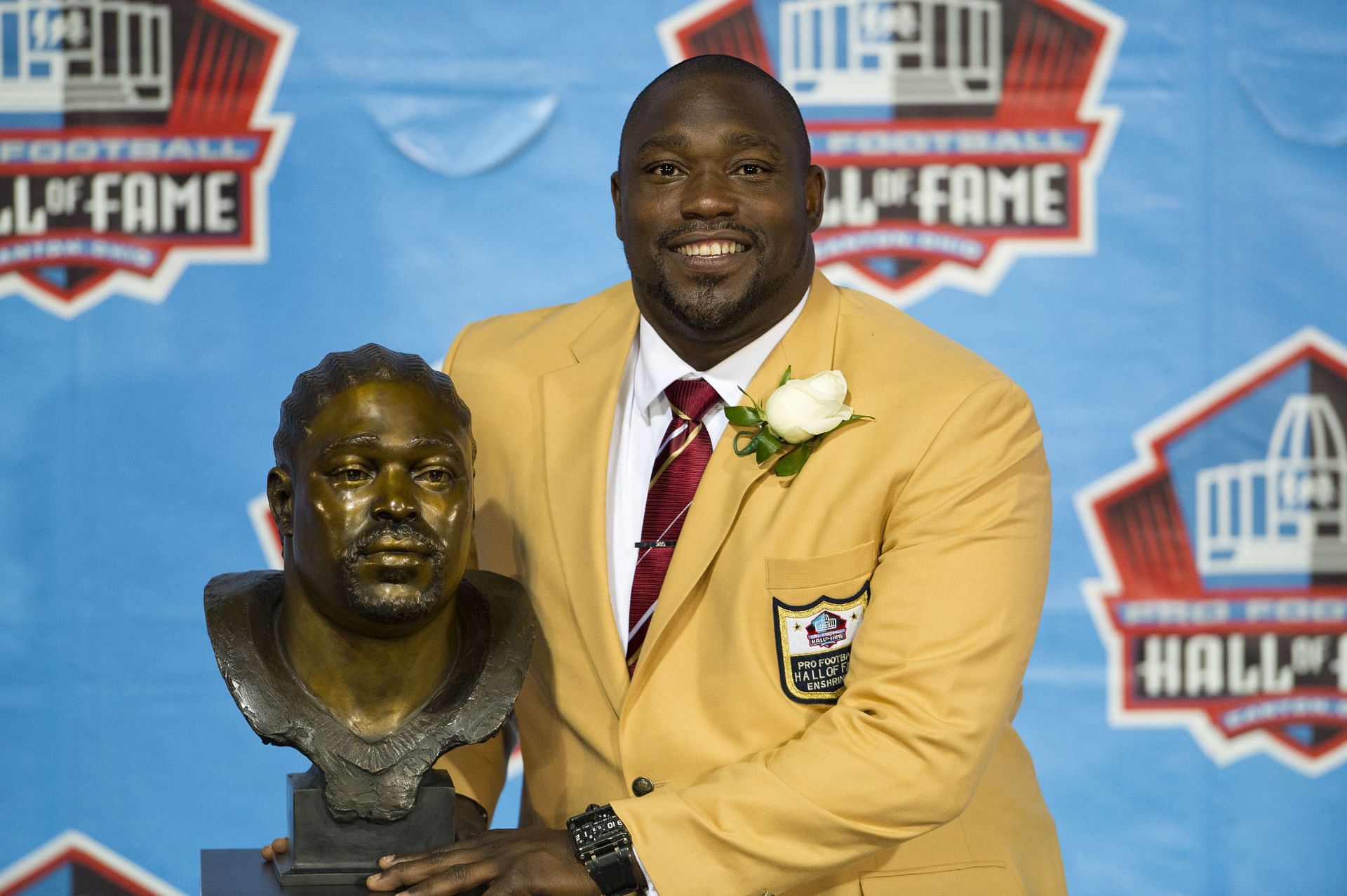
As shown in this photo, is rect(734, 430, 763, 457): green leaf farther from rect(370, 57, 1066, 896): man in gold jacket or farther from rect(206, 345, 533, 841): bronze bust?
rect(206, 345, 533, 841): bronze bust

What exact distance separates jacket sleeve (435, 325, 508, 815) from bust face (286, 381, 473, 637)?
1.49ft

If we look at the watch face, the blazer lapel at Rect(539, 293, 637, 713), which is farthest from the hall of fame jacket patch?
the watch face

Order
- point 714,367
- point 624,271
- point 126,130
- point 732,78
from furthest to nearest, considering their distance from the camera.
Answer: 1. point 624,271
2. point 126,130
3. point 714,367
4. point 732,78

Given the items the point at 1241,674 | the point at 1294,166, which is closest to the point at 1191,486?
the point at 1241,674

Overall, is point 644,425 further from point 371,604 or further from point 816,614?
point 371,604

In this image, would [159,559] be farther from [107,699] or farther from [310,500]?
[310,500]

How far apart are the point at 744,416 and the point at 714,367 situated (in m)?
0.15

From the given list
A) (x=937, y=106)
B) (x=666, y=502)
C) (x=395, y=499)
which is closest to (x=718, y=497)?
(x=666, y=502)

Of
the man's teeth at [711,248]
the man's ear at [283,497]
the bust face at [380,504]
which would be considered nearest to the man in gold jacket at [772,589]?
the man's teeth at [711,248]

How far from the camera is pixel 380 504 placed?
209cm

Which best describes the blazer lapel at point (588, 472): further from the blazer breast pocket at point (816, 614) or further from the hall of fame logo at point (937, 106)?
the hall of fame logo at point (937, 106)

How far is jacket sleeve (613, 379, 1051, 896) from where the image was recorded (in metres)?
2.10

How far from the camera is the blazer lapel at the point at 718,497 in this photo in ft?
7.52

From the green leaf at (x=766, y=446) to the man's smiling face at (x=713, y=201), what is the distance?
7.5 inches
